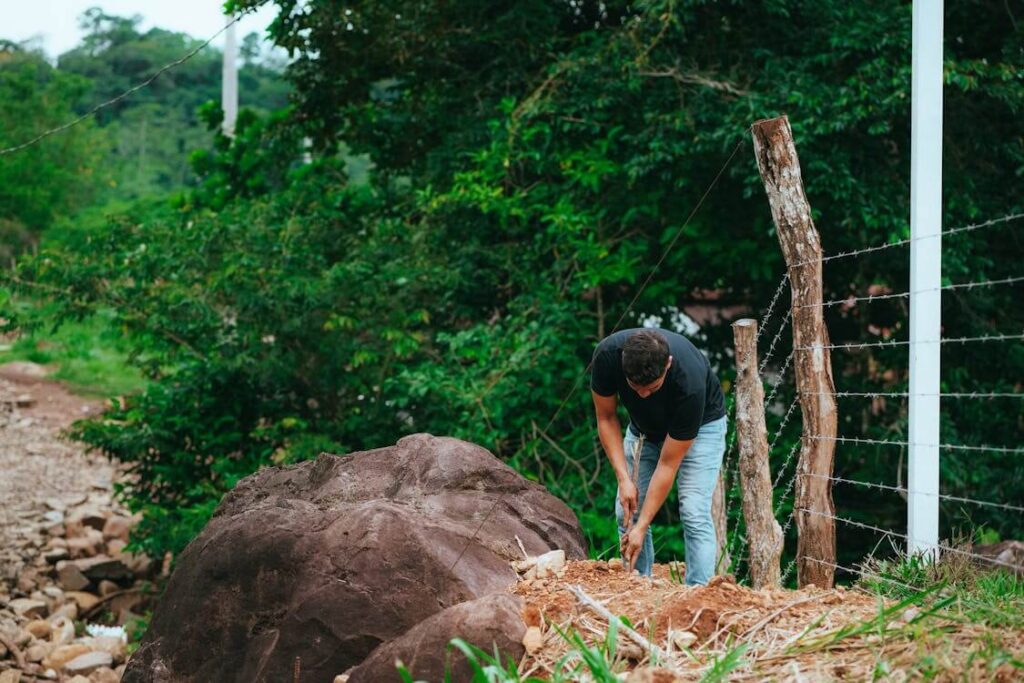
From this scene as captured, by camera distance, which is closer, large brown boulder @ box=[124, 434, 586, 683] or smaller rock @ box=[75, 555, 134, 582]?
large brown boulder @ box=[124, 434, 586, 683]

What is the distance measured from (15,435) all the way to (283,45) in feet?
24.6

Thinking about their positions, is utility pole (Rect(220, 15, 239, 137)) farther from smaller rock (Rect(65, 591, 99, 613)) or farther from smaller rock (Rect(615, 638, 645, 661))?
smaller rock (Rect(615, 638, 645, 661))

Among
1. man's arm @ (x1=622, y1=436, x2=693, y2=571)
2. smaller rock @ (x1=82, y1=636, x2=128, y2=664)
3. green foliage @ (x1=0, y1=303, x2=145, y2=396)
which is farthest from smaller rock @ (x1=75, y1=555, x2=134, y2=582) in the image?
green foliage @ (x1=0, y1=303, x2=145, y2=396)

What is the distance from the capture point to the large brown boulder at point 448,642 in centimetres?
395

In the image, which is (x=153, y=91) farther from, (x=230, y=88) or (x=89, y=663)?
(x=89, y=663)

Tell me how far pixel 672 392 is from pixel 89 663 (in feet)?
17.0

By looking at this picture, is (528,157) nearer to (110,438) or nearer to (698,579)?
(110,438)

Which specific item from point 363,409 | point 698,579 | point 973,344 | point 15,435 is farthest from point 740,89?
point 15,435

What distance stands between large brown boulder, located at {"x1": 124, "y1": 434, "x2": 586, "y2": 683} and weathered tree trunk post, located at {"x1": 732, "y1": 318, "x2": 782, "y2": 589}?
0.95 metres

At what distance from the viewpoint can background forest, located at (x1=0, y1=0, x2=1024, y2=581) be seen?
27.5ft

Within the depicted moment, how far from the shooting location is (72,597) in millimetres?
10305

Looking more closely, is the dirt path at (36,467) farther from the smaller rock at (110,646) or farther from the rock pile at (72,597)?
the smaller rock at (110,646)

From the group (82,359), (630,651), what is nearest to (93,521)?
(82,359)

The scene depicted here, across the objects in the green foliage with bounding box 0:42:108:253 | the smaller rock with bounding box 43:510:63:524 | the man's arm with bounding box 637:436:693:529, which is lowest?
the smaller rock with bounding box 43:510:63:524
